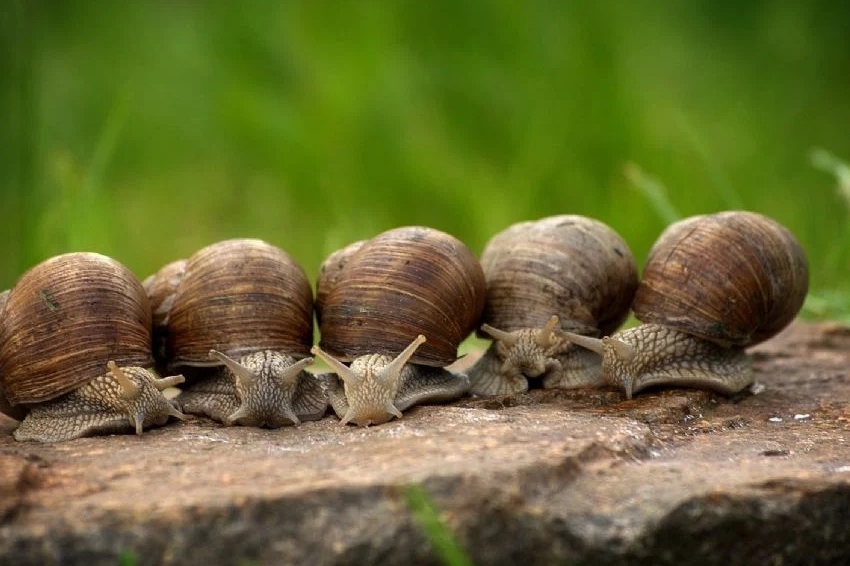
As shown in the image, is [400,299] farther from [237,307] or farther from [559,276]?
[559,276]

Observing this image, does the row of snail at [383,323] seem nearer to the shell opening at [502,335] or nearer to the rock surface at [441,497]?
the shell opening at [502,335]

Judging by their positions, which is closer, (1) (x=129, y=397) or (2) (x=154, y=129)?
(1) (x=129, y=397)

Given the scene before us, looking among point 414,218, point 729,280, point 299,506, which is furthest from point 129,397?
point 414,218

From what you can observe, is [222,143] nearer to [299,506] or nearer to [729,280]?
[729,280]

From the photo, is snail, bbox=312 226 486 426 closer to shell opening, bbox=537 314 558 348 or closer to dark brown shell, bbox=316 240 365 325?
dark brown shell, bbox=316 240 365 325

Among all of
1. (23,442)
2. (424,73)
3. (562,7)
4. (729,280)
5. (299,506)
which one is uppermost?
(562,7)

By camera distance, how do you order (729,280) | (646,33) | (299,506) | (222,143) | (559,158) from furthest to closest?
1. (222,143)
2. (646,33)
3. (559,158)
4. (729,280)
5. (299,506)

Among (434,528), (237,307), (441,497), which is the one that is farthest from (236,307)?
(434,528)

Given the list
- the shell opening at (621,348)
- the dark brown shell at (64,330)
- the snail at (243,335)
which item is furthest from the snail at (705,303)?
the dark brown shell at (64,330)
